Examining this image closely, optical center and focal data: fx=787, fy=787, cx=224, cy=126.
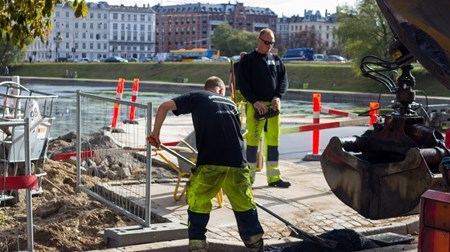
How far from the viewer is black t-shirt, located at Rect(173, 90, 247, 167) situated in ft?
22.2

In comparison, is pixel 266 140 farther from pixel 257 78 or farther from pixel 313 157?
pixel 313 157

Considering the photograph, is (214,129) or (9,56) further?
(9,56)

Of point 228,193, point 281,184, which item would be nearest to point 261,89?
point 281,184

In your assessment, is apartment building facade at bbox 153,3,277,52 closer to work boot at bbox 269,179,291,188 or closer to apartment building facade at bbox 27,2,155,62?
apartment building facade at bbox 27,2,155,62

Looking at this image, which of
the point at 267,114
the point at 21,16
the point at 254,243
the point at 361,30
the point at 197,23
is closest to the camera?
the point at 254,243

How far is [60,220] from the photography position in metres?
8.26

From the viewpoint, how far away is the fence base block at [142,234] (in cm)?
727

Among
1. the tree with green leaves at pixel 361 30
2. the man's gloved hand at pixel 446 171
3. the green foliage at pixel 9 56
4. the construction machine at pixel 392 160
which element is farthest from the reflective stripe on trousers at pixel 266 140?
the green foliage at pixel 9 56

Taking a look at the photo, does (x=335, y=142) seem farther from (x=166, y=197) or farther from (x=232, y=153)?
(x=166, y=197)

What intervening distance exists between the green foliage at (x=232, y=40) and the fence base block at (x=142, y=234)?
128 meters

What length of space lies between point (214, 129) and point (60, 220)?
240 centimetres

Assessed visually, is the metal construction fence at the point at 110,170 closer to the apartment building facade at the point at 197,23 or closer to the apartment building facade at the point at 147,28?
the apartment building facade at the point at 147,28

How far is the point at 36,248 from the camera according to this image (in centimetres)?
733

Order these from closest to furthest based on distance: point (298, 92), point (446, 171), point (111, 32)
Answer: point (446, 171), point (298, 92), point (111, 32)
